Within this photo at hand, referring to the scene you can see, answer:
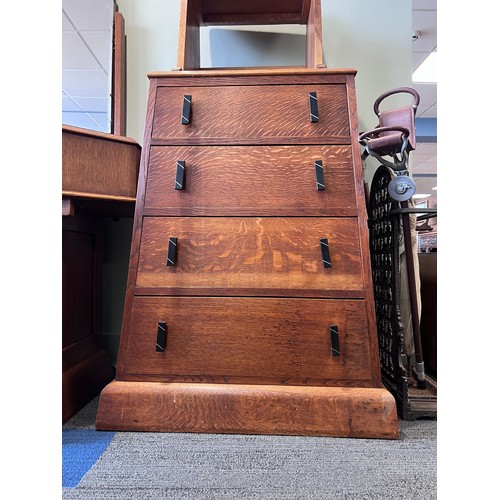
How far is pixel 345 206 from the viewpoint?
787 mm

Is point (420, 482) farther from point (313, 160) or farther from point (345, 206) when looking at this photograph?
point (313, 160)

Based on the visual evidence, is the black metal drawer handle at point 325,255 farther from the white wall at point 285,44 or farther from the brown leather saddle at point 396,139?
the white wall at point 285,44

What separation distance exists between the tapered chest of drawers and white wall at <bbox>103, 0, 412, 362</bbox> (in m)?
0.40

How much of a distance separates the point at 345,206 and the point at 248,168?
259mm

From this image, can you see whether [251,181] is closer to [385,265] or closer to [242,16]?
[385,265]

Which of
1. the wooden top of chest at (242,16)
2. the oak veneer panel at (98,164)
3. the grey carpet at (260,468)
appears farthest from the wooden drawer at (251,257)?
the wooden top of chest at (242,16)

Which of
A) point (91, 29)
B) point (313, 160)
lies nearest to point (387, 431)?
point (313, 160)

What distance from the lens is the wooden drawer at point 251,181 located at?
0.79 m

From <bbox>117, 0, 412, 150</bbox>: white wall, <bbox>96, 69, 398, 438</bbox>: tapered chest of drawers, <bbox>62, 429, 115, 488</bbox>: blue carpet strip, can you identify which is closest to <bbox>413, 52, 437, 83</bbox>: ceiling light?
<bbox>117, 0, 412, 150</bbox>: white wall

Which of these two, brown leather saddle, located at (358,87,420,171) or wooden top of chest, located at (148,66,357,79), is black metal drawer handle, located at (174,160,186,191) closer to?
wooden top of chest, located at (148,66,357,79)

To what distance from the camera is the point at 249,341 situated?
77 cm

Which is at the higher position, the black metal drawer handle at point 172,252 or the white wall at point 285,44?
the white wall at point 285,44

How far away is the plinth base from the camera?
0.73 m
